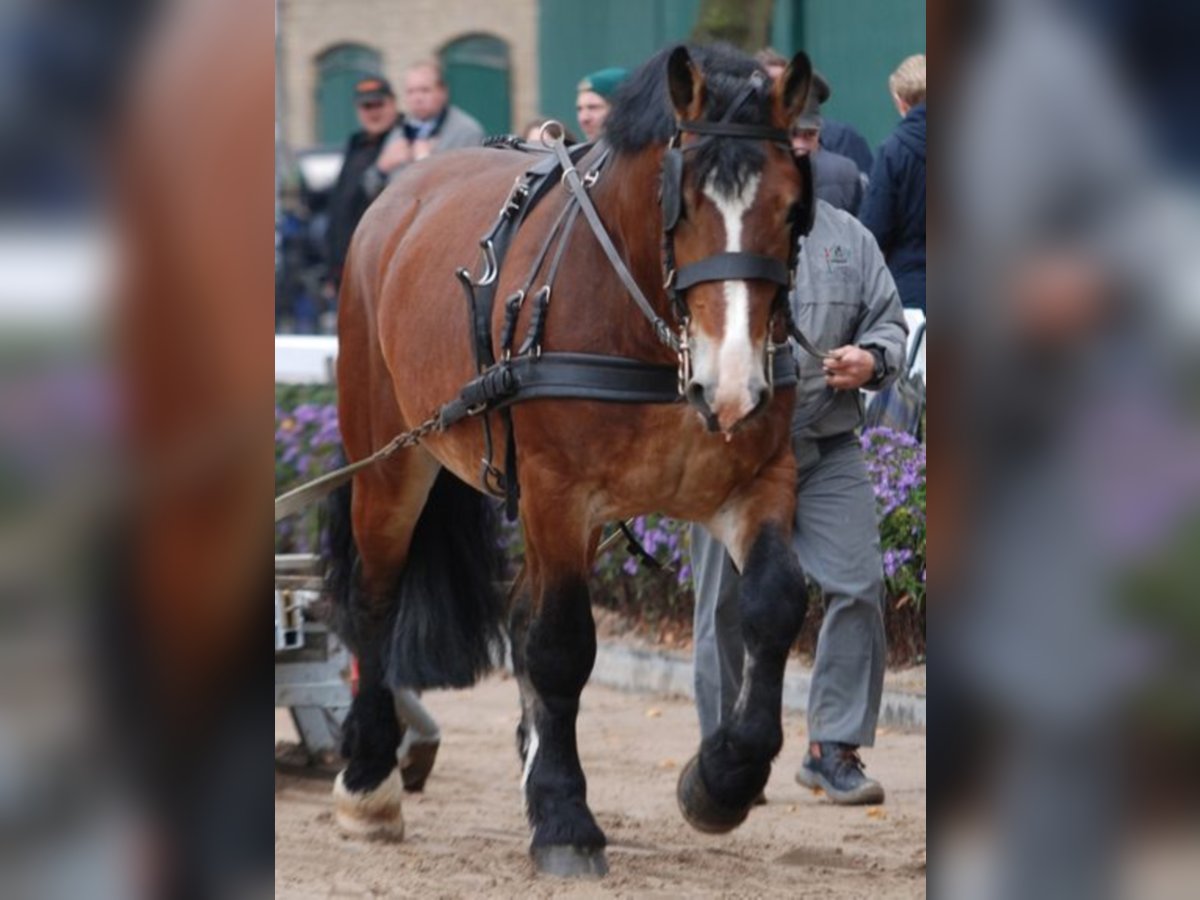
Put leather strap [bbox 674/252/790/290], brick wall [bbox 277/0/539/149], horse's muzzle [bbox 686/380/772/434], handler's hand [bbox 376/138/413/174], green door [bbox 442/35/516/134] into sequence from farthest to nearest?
brick wall [bbox 277/0/539/149] → green door [bbox 442/35/516/134] → handler's hand [bbox 376/138/413/174] → leather strap [bbox 674/252/790/290] → horse's muzzle [bbox 686/380/772/434]

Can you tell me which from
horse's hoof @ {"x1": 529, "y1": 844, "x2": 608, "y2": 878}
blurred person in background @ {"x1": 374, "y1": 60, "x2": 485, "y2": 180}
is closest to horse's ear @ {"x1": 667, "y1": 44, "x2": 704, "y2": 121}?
horse's hoof @ {"x1": 529, "y1": 844, "x2": 608, "y2": 878}

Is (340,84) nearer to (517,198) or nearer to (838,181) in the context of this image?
(838,181)

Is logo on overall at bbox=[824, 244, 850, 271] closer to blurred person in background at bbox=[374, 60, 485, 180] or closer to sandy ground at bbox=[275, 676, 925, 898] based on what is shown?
sandy ground at bbox=[275, 676, 925, 898]

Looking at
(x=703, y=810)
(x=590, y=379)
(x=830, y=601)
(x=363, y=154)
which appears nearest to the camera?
(x=590, y=379)

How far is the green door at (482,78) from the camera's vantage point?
2034 centimetres

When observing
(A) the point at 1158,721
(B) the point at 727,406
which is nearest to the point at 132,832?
(A) the point at 1158,721

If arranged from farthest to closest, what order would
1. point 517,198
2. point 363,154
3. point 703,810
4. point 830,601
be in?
point 363,154 → point 830,601 → point 517,198 → point 703,810

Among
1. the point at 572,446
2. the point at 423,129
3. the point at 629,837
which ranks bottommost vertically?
the point at 629,837

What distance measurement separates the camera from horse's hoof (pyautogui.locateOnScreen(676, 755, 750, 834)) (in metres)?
5.28

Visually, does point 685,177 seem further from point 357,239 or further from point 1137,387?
point 1137,387

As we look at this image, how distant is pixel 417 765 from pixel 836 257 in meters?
2.32

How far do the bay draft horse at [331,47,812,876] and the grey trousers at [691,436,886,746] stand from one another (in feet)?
2.02

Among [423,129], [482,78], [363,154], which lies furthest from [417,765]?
[482,78]

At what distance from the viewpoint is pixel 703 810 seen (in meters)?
5.32
